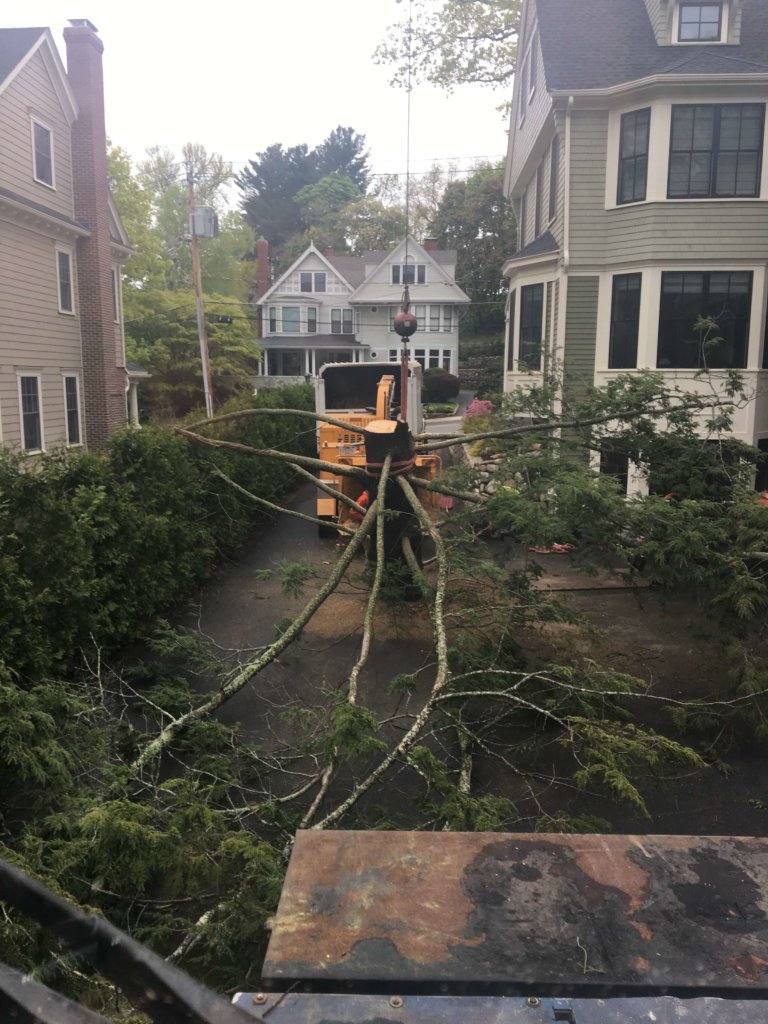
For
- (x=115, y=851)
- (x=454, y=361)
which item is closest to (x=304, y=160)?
(x=454, y=361)

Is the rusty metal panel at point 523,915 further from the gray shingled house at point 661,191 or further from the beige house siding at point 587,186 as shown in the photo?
the beige house siding at point 587,186

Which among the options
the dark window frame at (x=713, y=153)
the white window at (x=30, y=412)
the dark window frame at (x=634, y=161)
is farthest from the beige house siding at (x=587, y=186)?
the white window at (x=30, y=412)

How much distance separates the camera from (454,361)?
1836 inches

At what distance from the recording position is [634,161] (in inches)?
586

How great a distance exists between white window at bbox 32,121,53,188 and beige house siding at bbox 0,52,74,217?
0.13 metres

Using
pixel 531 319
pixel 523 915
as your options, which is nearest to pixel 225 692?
pixel 523 915

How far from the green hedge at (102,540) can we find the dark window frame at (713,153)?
384 inches

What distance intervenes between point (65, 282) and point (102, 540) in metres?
13.3

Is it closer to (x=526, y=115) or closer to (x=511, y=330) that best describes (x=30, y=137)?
(x=526, y=115)

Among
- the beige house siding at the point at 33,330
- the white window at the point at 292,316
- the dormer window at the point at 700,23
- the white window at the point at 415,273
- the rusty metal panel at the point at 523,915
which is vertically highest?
the dormer window at the point at 700,23

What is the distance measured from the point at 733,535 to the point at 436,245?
44867mm

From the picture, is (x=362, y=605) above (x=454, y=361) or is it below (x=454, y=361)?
below

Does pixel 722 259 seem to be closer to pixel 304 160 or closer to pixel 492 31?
pixel 492 31

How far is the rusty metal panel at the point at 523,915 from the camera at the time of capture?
62.7 inches
